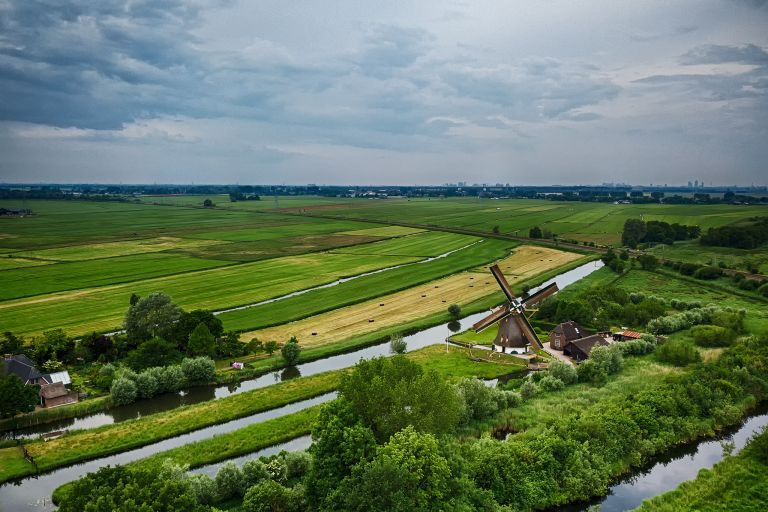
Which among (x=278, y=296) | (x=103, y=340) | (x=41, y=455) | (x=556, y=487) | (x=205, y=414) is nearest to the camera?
(x=556, y=487)

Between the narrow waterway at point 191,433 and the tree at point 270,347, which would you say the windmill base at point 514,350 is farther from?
the tree at point 270,347

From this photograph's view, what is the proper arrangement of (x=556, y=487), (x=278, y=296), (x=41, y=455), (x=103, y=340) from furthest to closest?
(x=278, y=296) < (x=103, y=340) < (x=41, y=455) < (x=556, y=487)

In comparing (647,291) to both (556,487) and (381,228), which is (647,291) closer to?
(556,487)

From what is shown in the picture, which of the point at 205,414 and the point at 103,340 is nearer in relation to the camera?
the point at 205,414

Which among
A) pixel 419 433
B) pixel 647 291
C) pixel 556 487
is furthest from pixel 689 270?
pixel 419 433

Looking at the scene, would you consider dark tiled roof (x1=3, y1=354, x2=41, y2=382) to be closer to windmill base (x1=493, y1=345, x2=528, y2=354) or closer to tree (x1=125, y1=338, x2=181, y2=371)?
tree (x1=125, y1=338, x2=181, y2=371)
